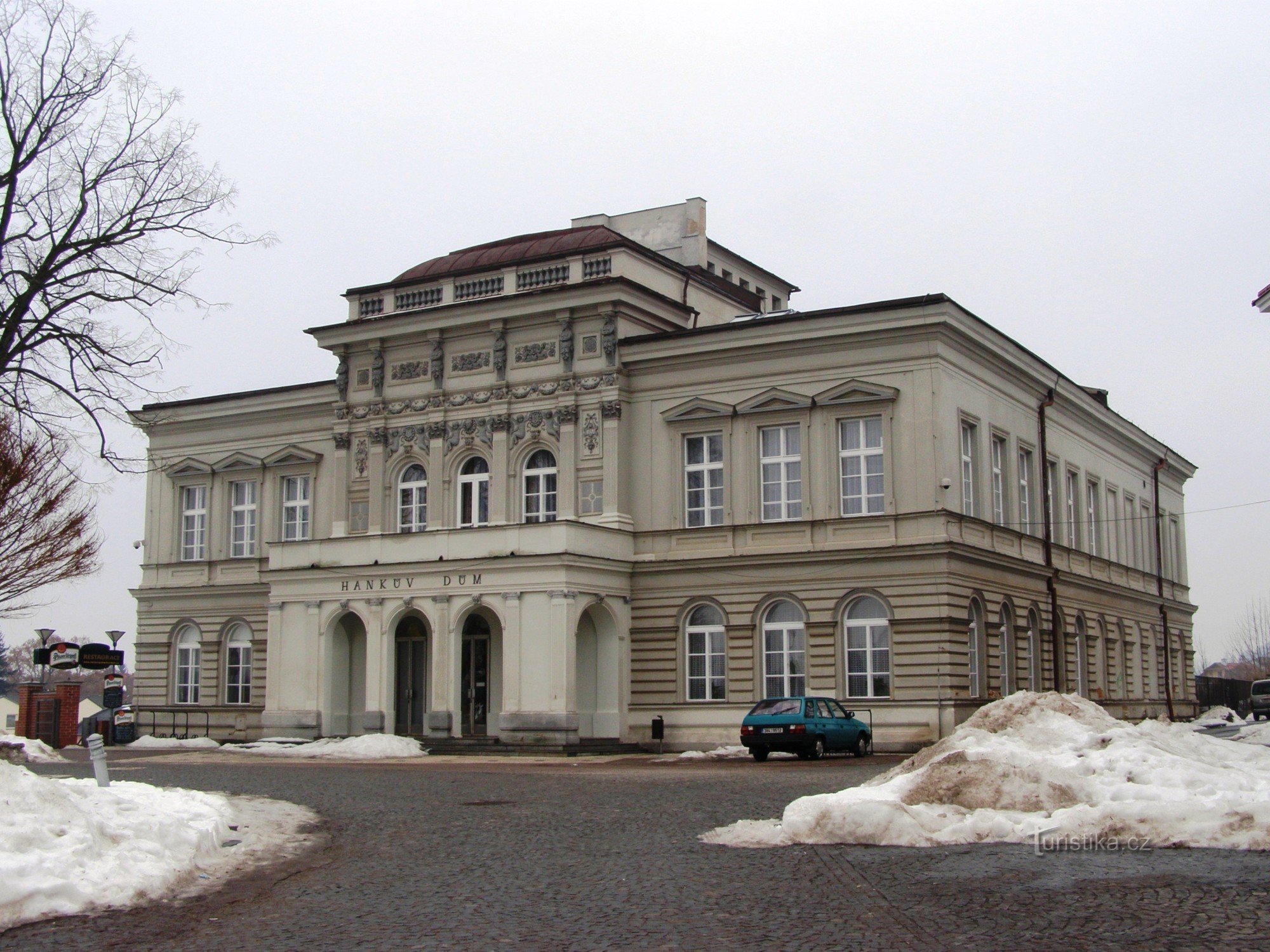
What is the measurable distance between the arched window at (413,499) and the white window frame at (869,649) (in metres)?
12.8

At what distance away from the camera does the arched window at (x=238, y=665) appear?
148ft

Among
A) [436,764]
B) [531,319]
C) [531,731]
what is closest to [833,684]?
[531,731]

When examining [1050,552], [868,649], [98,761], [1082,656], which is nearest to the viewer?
[98,761]

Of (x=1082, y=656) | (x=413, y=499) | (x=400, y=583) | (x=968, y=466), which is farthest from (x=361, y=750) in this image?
(x=1082, y=656)

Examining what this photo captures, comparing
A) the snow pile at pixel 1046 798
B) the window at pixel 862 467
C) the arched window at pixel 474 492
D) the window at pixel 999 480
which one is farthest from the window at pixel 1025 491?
the snow pile at pixel 1046 798

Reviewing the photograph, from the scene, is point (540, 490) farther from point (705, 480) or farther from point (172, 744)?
point (172, 744)

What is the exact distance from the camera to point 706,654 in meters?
37.3

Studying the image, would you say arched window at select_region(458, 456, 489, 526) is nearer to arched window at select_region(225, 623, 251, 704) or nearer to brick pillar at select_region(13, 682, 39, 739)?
arched window at select_region(225, 623, 251, 704)

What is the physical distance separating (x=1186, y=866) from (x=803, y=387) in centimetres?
2503

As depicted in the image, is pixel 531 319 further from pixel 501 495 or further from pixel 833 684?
pixel 833 684

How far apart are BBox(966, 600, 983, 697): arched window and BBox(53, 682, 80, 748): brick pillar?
85.3 ft

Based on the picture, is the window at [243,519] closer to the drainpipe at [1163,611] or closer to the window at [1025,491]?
the window at [1025,491]

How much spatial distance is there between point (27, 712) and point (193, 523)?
25.8 feet

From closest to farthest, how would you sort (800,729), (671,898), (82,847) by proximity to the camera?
(671,898), (82,847), (800,729)
